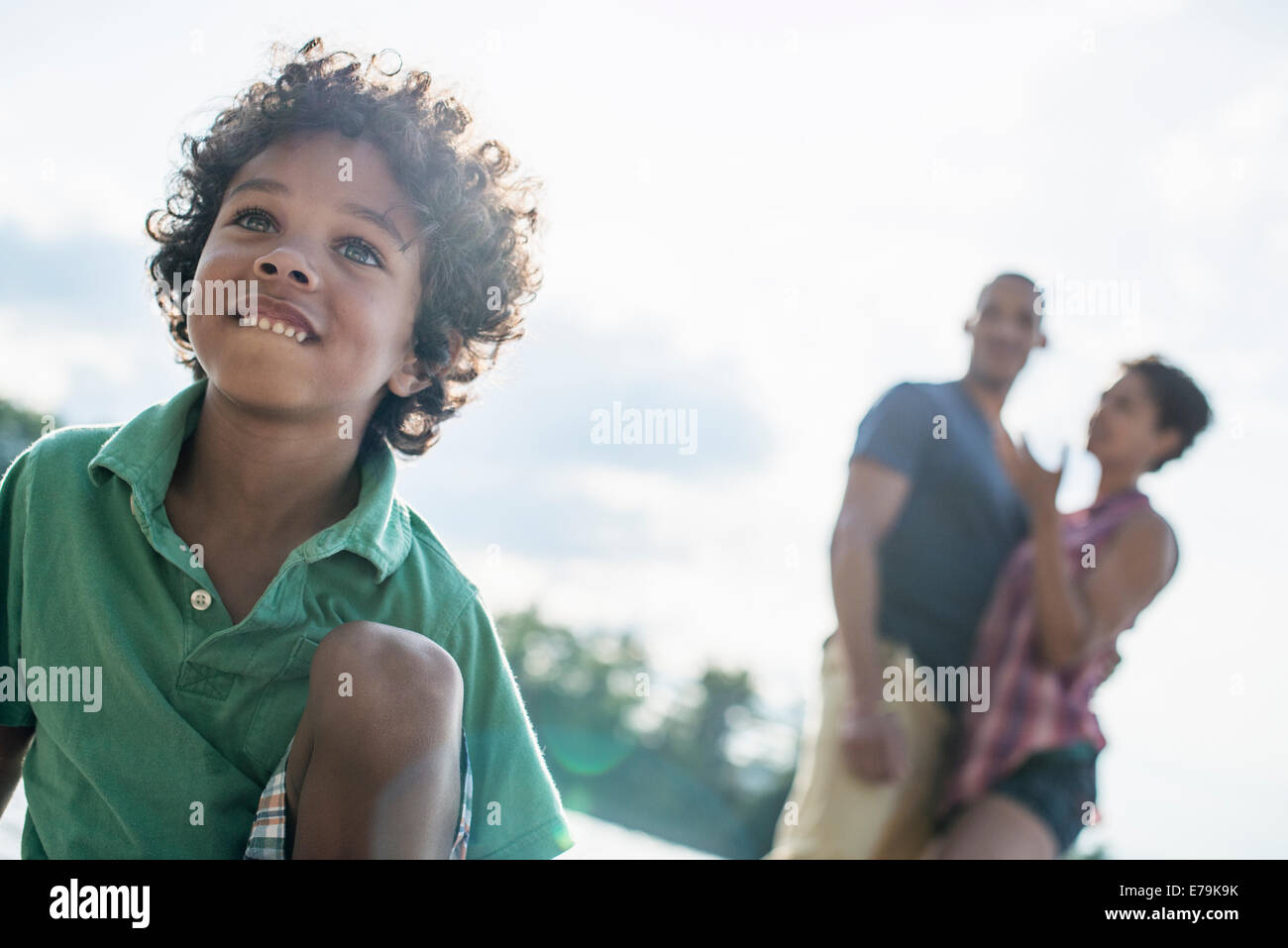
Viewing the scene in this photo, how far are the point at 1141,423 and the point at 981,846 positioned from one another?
1.98 feet

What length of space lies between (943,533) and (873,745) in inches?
11.2

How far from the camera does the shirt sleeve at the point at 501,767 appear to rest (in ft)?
4.56

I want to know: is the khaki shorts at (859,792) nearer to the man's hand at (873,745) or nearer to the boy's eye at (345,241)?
the man's hand at (873,745)

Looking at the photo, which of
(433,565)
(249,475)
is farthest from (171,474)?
(433,565)

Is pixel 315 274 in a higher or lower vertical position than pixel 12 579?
higher

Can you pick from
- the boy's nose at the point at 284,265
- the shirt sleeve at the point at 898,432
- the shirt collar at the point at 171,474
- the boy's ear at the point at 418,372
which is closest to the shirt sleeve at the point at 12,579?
the shirt collar at the point at 171,474

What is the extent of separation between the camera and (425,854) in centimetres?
104

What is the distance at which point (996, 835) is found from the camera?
1.25 m

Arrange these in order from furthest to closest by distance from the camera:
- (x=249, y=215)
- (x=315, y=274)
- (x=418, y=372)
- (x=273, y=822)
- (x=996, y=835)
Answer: (x=418, y=372)
(x=249, y=215)
(x=315, y=274)
(x=996, y=835)
(x=273, y=822)

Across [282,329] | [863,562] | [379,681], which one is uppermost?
[282,329]

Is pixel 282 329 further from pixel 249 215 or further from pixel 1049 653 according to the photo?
pixel 1049 653

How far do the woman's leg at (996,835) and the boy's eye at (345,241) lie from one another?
1.09 m
